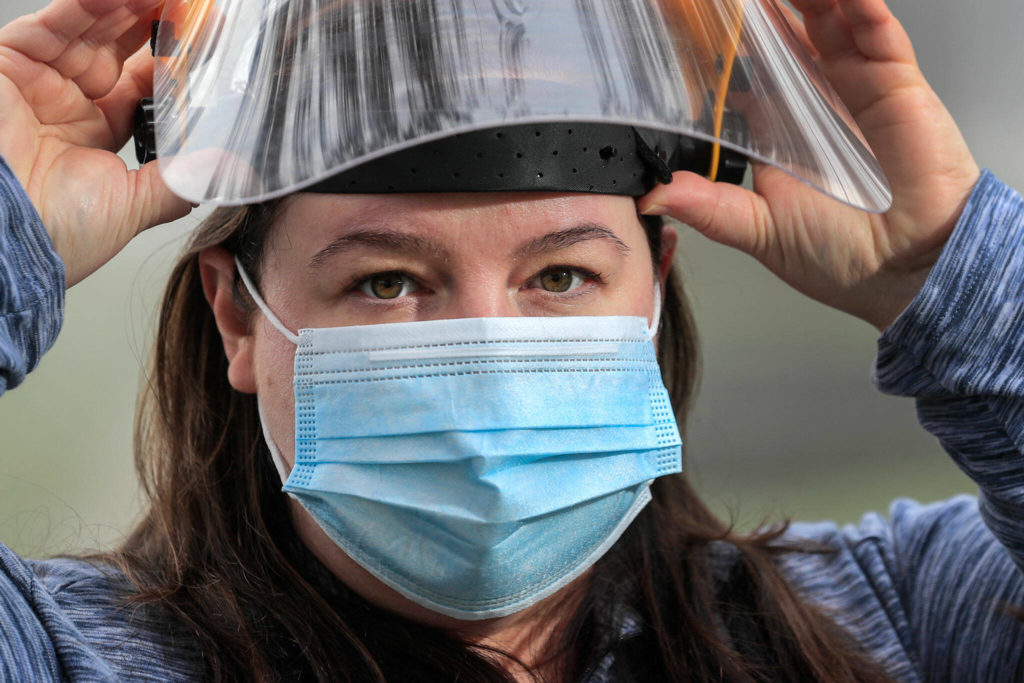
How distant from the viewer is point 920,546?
2.32 meters

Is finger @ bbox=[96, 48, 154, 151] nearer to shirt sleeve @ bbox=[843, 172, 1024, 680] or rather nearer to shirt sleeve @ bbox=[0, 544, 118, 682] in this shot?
shirt sleeve @ bbox=[0, 544, 118, 682]

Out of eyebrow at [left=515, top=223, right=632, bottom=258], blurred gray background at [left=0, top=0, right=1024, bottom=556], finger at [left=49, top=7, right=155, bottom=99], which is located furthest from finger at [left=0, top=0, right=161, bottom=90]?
blurred gray background at [left=0, top=0, right=1024, bottom=556]

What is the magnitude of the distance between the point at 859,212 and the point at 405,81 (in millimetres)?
1029

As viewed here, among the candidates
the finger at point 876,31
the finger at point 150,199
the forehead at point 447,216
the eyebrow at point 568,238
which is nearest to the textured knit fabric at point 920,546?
the finger at point 150,199

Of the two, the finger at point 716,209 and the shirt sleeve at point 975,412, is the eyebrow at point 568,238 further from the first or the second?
the shirt sleeve at point 975,412

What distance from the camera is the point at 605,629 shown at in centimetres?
205

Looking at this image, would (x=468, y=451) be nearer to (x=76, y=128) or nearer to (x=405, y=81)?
(x=405, y=81)

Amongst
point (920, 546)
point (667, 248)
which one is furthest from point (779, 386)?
point (667, 248)

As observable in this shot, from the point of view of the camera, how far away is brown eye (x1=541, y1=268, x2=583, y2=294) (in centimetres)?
184

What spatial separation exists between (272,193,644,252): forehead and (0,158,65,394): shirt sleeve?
387 millimetres

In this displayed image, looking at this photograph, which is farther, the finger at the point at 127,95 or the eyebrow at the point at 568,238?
the finger at the point at 127,95

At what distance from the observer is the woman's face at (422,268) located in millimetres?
1734

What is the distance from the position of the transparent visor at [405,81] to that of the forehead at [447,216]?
0.32 m

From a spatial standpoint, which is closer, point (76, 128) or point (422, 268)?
point (422, 268)
